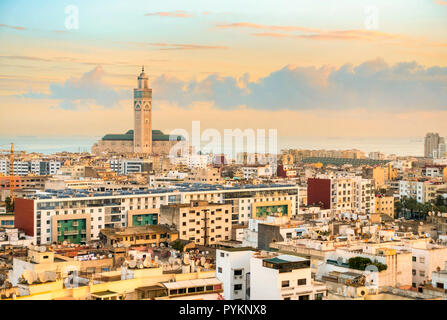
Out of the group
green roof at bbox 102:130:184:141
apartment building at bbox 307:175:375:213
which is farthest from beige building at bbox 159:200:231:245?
green roof at bbox 102:130:184:141

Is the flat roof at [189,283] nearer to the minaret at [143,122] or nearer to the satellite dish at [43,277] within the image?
the satellite dish at [43,277]

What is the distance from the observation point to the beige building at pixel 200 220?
31.7 ft

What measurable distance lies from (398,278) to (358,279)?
69 cm

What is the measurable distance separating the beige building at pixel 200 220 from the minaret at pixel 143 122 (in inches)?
807

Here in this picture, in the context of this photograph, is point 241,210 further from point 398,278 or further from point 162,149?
point 162,149

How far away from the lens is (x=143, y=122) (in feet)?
106

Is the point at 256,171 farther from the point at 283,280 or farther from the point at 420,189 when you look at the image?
the point at 283,280

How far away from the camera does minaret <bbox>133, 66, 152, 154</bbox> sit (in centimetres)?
3068

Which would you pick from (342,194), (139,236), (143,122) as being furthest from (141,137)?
(139,236)

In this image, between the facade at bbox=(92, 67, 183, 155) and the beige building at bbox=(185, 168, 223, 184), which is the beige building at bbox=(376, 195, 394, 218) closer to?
the beige building at bbox=(185, 168, 223, 184)

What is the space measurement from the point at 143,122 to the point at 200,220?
74.9 ft
